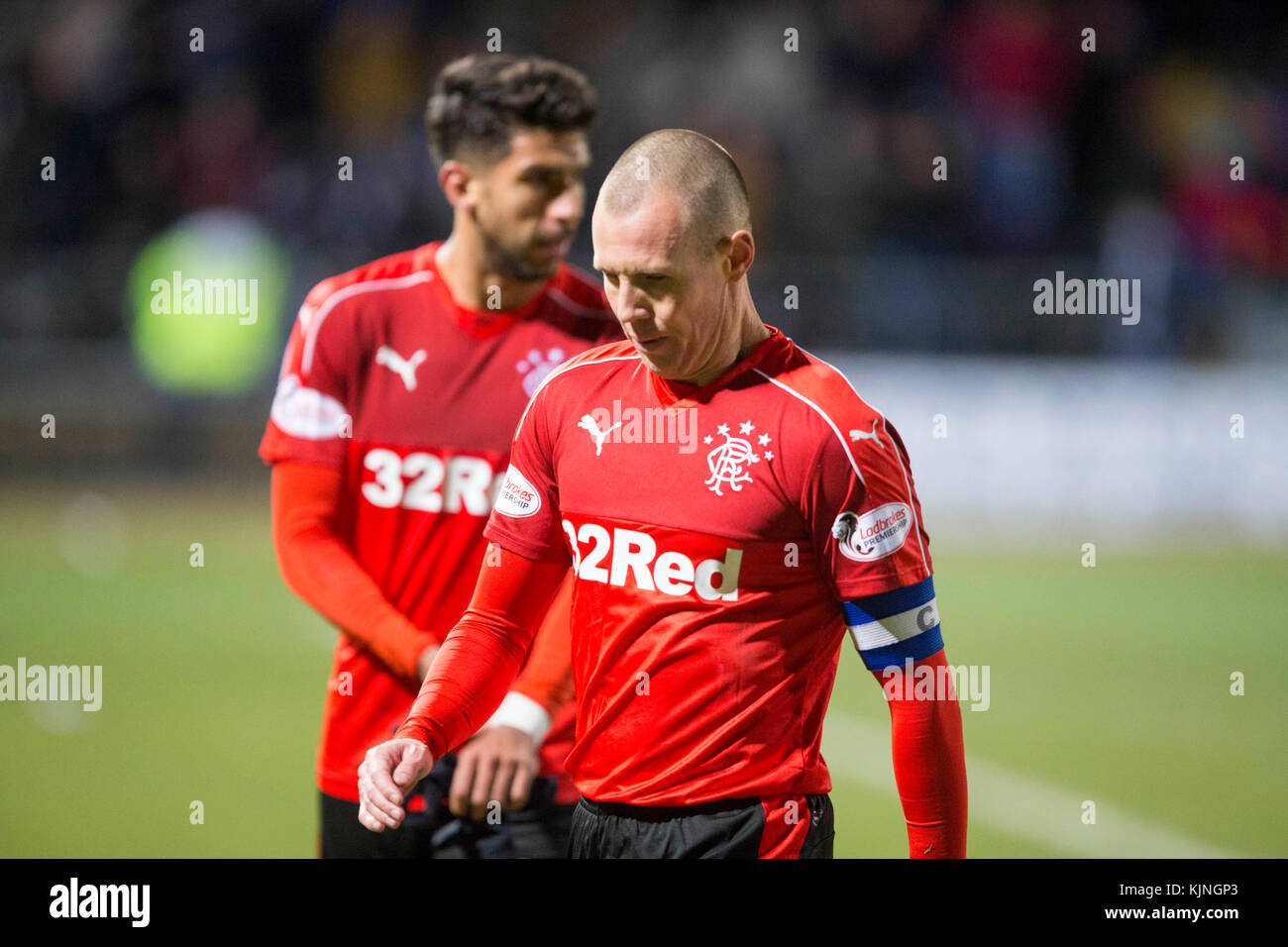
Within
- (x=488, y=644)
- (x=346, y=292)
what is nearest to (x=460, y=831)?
(x=488, y=644)

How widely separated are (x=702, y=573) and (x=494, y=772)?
0.94 m

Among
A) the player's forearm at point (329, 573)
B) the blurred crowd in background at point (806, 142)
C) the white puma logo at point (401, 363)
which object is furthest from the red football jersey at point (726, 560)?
the blurred crowd in background at point (806, 142)

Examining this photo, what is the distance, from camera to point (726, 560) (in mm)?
2891

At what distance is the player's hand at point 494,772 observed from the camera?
137 inches

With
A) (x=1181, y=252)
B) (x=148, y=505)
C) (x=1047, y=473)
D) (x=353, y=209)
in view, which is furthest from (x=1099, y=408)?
(x=148, y=505)

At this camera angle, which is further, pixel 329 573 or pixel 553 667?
pixel 329 573

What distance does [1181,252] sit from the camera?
15.4 m

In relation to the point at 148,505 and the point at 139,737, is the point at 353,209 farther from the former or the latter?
the point at 139,737

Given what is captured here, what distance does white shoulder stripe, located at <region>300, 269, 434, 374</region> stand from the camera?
13.1 feet

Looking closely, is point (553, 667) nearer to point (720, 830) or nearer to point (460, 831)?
point (460, 831)

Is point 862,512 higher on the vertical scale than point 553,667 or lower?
higher

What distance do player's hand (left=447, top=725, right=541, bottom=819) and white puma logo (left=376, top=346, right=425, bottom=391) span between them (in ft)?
3.44

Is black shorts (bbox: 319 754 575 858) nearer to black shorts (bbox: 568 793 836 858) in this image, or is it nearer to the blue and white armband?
black shorts (bbox: 568 793 836 858)

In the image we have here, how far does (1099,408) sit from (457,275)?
421 inches
